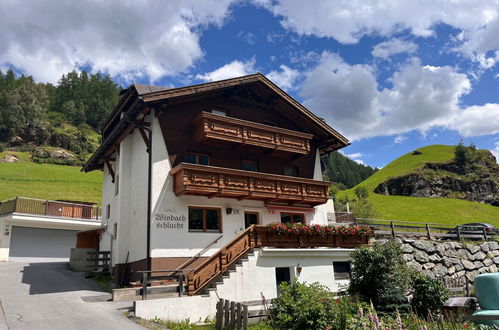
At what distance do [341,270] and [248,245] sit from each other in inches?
231

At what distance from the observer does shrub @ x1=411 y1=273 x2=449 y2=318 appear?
1511 cm

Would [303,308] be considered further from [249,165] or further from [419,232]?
[419,232]

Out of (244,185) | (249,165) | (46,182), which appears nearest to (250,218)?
(244,185)

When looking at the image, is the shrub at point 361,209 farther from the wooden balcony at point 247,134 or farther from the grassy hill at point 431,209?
the wooden balcony at point 247,134

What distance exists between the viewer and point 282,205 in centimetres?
2266

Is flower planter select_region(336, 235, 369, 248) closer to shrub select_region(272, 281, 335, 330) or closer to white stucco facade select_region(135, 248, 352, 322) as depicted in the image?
white stucco facade select_region(135, 248, 352, 322)

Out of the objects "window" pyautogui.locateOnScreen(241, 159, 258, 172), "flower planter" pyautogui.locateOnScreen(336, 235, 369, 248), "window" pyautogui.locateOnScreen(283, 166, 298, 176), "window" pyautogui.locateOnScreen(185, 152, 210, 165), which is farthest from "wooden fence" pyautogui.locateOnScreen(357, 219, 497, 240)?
"window" pyautogui.locateOnScreen(185, 152, 210, 165)

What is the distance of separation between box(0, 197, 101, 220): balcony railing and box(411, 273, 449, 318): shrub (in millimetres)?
25901

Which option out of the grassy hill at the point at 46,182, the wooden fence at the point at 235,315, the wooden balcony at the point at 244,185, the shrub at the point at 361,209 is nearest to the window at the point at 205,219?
the wooden balcony at the point at 244,185

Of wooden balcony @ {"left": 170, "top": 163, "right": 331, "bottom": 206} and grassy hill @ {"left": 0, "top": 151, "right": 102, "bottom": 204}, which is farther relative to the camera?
grassy hill @ {"left": 0, "top": 151, "right": 102, "bottom": 204}

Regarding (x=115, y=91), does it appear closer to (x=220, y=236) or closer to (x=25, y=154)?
(x=25, y=154)

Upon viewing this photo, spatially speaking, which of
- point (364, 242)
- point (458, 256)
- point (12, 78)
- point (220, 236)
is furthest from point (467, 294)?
point (12, 78)

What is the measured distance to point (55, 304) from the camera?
47.7 ft

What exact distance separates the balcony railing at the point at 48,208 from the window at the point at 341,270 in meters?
21.2
